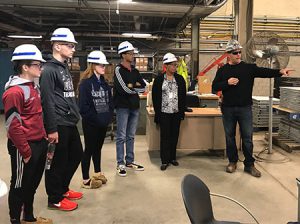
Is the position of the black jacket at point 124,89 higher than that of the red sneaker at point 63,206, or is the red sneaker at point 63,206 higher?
the black jacket at point 124,89

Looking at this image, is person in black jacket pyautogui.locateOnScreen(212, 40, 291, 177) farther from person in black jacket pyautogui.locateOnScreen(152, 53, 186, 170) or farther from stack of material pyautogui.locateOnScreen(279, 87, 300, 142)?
stack of material pyautogui.locateOnScreen(279, 87, 300, 142)

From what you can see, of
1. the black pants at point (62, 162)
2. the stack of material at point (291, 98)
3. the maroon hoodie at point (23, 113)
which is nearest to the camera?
the maroon hoodie at point (23, 113)

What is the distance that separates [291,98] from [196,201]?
402cm

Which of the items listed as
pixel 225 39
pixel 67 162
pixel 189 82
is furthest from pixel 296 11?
pixel 67 162

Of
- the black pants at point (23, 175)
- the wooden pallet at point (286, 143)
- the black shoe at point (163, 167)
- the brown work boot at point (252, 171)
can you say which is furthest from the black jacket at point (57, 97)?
the wooden pallet at point (286, 143)

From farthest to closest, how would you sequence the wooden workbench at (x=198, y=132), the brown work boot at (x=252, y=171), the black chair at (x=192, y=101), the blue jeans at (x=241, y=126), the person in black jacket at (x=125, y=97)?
1. the black chair at (x=192, y=101)
2. the wooden workbench at (x=198, y=132)
3. the brown work boot at (x=252, y=171)
4. the blue jeans at (x=241, y=126)
5. the person in black jacket at (x=125, y=97)

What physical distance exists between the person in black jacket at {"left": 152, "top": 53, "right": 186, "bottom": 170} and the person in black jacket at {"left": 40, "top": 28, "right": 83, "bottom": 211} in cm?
135

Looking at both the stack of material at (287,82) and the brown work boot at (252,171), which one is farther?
the stack of material at (287,82)

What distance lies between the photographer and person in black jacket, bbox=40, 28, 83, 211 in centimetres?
240

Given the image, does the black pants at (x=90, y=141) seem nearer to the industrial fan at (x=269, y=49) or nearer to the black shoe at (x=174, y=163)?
the black shoe at (x=174, y=163)

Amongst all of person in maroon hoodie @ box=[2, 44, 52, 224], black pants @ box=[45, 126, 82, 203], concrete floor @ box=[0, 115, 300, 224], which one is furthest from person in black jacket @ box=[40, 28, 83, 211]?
concrete floor @ box=[0, 115, 300, 224]

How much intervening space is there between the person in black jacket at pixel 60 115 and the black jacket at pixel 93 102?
0.33 m

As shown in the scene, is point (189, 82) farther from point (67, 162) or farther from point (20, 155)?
point (20, 155)

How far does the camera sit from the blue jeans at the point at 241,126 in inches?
141
